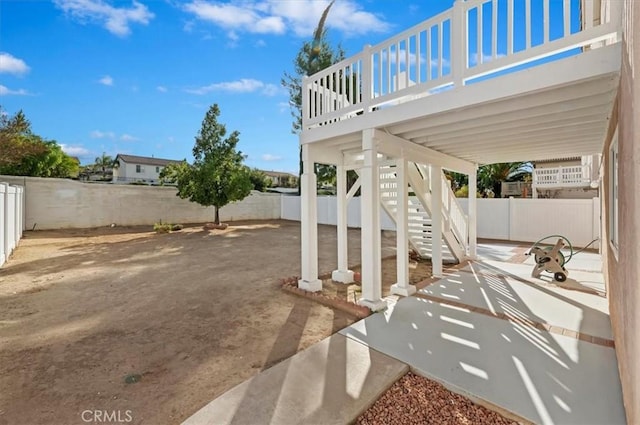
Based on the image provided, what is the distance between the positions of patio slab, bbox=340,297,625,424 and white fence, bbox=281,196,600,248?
24.0ft

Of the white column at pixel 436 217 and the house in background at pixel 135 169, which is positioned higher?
the house in background at pixel 135 169

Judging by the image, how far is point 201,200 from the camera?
12.5m

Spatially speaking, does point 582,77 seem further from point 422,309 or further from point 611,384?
point 422,309

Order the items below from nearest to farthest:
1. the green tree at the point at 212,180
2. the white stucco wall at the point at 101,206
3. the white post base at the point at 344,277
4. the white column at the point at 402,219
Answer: the white column at the point at 402,219, the white post base at the point at 344,277, the white stucco wall at the point at 101,206, the green tree at the point at 212,180

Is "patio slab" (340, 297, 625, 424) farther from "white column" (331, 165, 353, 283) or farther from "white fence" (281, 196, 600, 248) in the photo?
"white fence" (281, 196, 600, 248)

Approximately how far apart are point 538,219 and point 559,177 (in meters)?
4.15

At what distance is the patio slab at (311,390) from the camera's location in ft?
5.94

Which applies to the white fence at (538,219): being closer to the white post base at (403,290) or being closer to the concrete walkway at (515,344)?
the concrete walkway at (515,344)

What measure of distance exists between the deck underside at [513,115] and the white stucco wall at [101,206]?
11937 millimetres

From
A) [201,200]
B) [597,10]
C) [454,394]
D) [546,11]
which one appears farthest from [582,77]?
[201,200]

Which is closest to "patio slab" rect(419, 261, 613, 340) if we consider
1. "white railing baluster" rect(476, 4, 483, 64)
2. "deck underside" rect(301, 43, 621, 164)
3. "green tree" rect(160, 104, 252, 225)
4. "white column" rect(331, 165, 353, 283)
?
"white column" rect(331, 165, 353, 283)

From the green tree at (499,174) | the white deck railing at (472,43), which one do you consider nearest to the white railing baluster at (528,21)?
the white deck railing at (472,43)

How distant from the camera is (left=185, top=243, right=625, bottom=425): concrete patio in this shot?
6.18 feet

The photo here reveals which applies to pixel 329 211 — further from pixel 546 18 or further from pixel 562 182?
pixel 546 18
